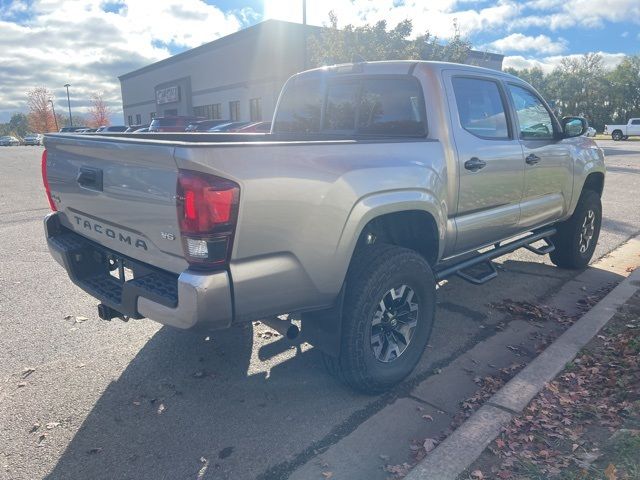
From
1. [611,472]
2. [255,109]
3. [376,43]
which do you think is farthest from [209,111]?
[611,472]

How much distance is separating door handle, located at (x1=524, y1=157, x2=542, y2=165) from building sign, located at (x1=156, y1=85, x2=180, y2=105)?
3907cm

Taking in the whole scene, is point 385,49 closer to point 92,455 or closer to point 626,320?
point 626,320

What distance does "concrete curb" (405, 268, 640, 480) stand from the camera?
2.41 metres

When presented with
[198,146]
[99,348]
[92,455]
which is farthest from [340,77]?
[92,455]

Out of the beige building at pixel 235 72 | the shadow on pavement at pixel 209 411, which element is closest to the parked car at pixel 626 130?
the beige building at pixel 235 72

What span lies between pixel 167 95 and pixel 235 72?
11318 millimetres

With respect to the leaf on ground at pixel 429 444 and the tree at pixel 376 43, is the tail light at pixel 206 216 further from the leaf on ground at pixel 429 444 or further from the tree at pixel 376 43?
the tree at pixel 376 43

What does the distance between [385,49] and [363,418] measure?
19.3 m

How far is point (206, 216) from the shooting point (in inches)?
86.4

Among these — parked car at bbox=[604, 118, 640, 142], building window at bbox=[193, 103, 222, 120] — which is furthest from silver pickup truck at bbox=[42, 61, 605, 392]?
parked car at bbox=[604, 118, 640, 142]

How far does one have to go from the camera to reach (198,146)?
214cm

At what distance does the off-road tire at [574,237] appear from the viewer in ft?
18.1

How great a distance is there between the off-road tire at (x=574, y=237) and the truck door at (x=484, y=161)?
150cm

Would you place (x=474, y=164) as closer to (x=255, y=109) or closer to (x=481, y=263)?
(x=481, y=263)
